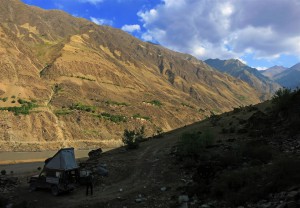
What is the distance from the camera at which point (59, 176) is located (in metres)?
21.2

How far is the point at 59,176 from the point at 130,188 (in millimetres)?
3984

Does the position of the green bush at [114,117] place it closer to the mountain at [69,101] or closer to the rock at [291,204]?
the mountain at [69,101]

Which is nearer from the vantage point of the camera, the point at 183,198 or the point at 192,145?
the point at 183,198

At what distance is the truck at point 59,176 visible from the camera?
2109 cm

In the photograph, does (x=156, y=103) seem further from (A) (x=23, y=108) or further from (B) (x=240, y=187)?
(B) (x=240, y=187)

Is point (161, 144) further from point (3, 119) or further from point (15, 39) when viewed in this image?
point (15, 39)

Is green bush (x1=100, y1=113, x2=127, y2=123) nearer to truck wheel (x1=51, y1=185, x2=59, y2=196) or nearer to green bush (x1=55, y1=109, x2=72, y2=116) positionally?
green bush (x1=55, y1=109, x2=72, y2=116)

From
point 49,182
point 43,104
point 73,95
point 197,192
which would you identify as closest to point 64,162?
point 49,182

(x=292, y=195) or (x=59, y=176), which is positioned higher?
(x=59, y=176)

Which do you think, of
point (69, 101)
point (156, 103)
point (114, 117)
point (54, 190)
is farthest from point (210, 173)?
point (156, 103)

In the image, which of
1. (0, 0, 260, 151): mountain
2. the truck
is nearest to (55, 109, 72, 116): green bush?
(0, 0, 260, 151): mountain

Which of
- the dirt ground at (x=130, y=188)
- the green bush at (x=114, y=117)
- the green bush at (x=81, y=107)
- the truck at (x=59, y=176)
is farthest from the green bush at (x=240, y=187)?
the green bush at (x=81, y=107)

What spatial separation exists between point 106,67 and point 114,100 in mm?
30000

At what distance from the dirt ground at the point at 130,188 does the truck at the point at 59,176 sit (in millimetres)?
391
